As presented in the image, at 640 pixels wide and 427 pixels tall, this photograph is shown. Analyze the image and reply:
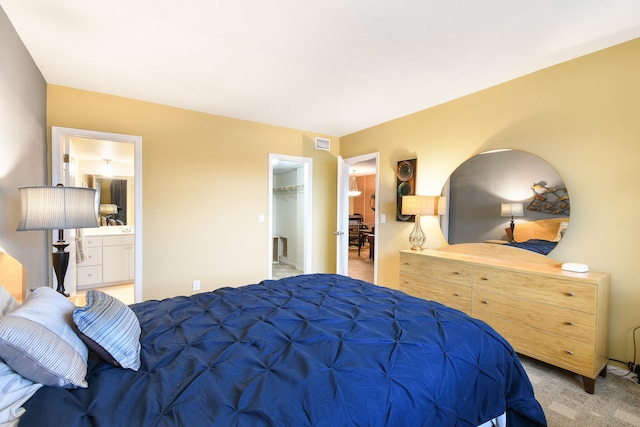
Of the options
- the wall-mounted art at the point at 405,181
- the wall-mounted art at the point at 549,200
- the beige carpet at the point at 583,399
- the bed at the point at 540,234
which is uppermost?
the wall-mounted art at the point at 405,181

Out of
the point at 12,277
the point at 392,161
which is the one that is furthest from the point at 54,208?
the point at 392,161

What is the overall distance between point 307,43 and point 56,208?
1.99 meters

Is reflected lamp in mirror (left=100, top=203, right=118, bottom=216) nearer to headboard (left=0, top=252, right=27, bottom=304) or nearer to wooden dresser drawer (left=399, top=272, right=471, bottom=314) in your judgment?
headboard (left=0, top=252, right=27, bottom=304)

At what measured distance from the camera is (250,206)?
13.3ft

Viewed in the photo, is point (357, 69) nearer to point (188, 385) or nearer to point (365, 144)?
point (365, 144)

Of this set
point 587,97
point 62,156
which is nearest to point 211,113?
point 62,156

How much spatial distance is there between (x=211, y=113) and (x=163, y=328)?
304 centimetres

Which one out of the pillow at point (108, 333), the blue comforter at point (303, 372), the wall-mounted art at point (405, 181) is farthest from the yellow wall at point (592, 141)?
the pillow at point (108, 333)

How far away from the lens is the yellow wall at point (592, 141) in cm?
216

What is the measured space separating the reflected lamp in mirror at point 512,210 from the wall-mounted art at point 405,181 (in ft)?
3.51

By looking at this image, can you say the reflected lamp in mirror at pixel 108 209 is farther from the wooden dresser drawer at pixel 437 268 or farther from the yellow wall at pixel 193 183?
the wooden dresser drawer at pixel 437 268

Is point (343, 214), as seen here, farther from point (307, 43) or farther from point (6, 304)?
point (6, 304)

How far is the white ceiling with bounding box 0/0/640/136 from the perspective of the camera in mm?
→ 1797

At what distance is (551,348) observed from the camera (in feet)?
7.15
